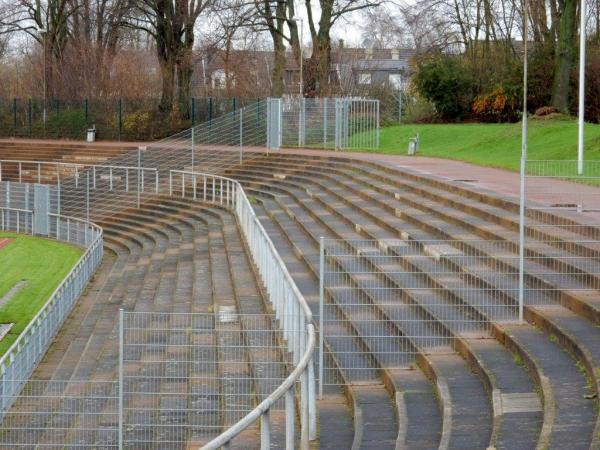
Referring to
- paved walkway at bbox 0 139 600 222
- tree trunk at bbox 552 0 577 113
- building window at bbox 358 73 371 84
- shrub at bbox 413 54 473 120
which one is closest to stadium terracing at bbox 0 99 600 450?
paved walkway at bbox 0 139 600 222

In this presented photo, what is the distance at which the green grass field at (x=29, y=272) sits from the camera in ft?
72.4

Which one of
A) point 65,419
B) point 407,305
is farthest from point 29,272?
point 407,305

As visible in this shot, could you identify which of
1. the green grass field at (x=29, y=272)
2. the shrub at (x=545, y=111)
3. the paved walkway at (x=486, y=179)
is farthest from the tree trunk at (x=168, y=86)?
the shrub at (x=545, y=111)

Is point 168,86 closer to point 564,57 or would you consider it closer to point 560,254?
point 564,57

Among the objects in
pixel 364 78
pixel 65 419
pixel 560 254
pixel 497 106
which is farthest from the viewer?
pixel 364 78

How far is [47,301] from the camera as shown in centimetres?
1923

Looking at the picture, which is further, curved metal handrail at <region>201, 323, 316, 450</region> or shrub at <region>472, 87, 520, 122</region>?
shrub at <region>472, 87, 520, 122</region>

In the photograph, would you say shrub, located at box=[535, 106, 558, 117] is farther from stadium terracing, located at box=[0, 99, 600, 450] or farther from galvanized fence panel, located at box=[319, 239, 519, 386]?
galvanized fence panel, located at box=[319, 239, 519, 386]

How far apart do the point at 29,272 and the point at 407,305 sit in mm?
17815

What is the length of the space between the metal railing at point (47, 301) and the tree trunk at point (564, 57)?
1602cm

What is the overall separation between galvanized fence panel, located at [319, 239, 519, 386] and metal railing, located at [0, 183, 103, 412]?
3392 mm

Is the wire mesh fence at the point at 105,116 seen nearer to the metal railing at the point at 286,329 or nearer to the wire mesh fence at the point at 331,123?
the wire mesh fence at the point at 331,123

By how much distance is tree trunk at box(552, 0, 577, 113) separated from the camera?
37.5 meters

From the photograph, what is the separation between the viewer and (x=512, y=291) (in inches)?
484
